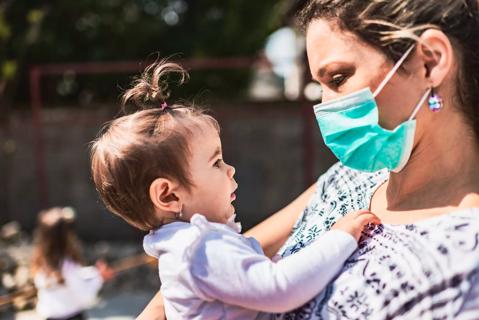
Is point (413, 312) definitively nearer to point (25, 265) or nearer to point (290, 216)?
point (290, 216)

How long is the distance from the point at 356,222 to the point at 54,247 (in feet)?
11.8

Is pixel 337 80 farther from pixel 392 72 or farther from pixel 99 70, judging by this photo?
pixel 99 70

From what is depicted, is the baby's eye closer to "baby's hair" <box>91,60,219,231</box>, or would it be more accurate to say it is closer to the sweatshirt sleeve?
"baby's hair" <box>91,60,219,231</box>

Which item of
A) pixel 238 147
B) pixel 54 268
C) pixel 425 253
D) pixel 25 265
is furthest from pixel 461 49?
pixel 238 147

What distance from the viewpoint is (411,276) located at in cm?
143

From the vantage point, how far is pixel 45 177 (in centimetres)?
900

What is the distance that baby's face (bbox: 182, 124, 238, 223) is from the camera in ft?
5.64

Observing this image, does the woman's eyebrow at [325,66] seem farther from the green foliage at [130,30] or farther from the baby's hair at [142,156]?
the green foliage at [130,30]

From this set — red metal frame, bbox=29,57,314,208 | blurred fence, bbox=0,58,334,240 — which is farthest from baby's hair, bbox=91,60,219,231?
blurred fence, bbox=0,58,334,240

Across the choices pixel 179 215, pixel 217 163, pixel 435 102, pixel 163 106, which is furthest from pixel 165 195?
pixel 435 102

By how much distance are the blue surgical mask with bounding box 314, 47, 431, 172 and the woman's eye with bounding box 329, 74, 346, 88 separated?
0.11ft

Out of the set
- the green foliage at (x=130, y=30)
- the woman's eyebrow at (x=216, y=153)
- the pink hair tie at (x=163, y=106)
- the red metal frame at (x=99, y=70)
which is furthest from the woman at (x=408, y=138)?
the green foliage at (x=130, y=30)

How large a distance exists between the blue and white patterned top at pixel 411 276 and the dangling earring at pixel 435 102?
0.80ft

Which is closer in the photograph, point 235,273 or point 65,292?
point 235,273
